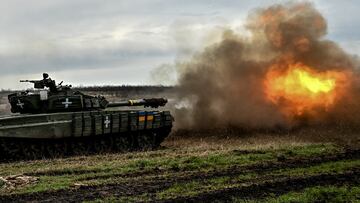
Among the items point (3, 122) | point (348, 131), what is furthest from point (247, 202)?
point (348, 131)

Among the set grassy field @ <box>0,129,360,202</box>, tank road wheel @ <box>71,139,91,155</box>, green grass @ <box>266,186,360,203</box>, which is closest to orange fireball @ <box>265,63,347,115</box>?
grassy field @ <box>0,129,360,202</box>

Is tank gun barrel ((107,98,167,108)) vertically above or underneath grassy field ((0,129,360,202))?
above

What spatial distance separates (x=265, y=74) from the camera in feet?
102

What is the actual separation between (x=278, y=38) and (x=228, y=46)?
268cm

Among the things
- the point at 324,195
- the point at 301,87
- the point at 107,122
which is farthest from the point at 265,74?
the point at 324,195

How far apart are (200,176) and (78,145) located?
10295 millimetres

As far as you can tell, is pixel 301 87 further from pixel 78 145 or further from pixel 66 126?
pixel 66 126

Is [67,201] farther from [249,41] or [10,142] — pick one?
[249,41]

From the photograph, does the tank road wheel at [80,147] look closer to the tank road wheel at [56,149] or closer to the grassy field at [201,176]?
the tank road wheel at [56,149]

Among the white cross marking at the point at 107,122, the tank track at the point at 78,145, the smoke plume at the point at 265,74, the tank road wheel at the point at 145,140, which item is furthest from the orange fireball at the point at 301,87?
the white cross marking at the point at 107,122

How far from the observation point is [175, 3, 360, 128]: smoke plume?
98.1 feet

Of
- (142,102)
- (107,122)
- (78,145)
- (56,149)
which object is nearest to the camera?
(56,149)

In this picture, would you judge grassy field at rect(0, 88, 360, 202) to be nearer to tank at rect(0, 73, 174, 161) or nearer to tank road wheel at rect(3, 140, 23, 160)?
tank road wheel at rect(3, 140, 23, 160)

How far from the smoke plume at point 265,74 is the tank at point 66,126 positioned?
534 centimetres
